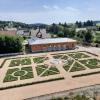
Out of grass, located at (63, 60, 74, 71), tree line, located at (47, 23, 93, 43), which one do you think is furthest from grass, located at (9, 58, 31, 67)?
tree line, located at (47, 23, 93, 43)

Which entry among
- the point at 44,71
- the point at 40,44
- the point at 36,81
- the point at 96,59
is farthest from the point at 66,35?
the point at 36,81

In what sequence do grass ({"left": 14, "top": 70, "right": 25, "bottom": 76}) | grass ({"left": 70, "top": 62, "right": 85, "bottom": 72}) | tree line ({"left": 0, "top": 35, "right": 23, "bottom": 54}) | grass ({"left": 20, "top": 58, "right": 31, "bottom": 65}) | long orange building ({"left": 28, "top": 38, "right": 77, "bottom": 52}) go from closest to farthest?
grass ({"left": 14, "top": 70, "right": 25, "bottom": 76}) < grass ({"left": 70, "top": 62, "right": 85, "bottom": 72}) < grass ({"left": 20, "top": 58, "right": 31, "bottom": 65}) < tree line ({"left": 0, "top": 35, "right": 23, "bottom": 54}) < long orange building ({"left": 28, "top": 38, "right": 77, "bottom": 52})

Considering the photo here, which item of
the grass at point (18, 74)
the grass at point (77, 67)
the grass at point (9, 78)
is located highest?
the grass at point (77, 67)

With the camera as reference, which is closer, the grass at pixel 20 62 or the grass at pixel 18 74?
the grass at pixel 18 74

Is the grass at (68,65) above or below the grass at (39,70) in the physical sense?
above

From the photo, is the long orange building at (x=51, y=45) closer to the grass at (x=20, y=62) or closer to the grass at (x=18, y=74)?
the grass at (x=20, y=62)

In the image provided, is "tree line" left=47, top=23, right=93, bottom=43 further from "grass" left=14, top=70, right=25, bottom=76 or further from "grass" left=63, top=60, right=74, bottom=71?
"grass" left=14, top=70, right=25, bottom=76

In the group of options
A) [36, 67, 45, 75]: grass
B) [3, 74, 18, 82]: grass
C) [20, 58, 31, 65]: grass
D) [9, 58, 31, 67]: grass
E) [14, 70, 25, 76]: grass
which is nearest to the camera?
[3, 74, 18, 82]: grass

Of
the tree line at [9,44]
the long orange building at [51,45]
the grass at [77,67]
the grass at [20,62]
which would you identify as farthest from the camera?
the long orange building at [51,45]

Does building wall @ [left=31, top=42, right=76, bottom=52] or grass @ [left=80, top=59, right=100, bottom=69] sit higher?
building wall @ [left=31, top=42, right=76, bottom=52]

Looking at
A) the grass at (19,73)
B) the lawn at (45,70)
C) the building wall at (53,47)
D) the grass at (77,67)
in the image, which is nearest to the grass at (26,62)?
the lawn at (45,70)

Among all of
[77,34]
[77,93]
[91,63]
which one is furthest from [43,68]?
[77,34]
